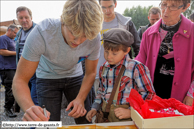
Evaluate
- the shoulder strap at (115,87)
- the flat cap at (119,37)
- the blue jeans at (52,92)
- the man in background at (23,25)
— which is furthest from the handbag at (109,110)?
the man in background at (23,25)

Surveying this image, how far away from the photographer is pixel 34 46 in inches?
50.6

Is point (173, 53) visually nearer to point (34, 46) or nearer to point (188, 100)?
point (188, 100)

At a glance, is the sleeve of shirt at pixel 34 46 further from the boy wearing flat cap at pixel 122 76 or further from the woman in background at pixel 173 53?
the woman in background at pixel 173 53

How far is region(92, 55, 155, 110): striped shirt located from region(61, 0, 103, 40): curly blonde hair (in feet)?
1.48

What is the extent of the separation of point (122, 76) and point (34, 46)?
753 mm

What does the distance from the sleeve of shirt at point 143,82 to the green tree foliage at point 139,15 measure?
80.5 ft

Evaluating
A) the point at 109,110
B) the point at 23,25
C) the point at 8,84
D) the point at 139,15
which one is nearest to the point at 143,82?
the point at 109,110

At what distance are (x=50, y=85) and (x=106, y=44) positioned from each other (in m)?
0.66

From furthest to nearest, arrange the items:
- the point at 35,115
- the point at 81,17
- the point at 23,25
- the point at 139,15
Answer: the point at 139,15 < the point at 23,25 < the point at 81,17 < the point at 35,115

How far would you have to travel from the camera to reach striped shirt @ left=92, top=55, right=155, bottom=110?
1.38 metres

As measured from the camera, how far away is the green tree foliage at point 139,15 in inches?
972

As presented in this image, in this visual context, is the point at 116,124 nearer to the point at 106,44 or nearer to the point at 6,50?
the point at 106,44

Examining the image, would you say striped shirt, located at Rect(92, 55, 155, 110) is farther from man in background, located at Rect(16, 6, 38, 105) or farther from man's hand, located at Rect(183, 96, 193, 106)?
man in background, located at Rect(16, 6, 38, 105)

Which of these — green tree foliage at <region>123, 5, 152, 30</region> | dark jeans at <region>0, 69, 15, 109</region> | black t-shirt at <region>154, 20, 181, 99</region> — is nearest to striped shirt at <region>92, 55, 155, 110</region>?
black t-shirt at <region>154, 20, 181, 99</region>
